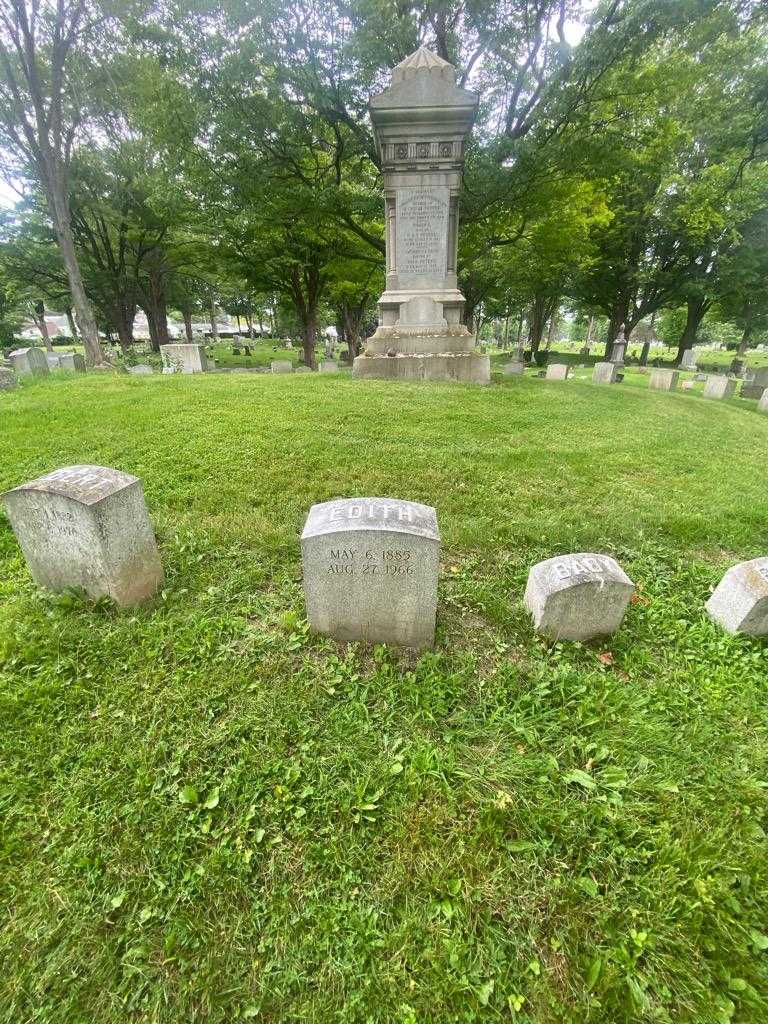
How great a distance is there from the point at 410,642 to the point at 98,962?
71.0 inches

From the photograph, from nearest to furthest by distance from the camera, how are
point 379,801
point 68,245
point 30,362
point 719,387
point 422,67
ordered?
point 379,801
point 422,67
point 68,245
point 30,362
point 719,387

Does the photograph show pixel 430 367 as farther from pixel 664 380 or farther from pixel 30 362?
pixel 30 362

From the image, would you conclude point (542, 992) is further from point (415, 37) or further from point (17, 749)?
point (415, 37)

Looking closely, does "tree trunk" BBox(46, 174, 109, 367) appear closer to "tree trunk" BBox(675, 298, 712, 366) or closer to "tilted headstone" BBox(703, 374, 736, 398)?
"tilted headstone" BBox(703, 374, 736, 398)

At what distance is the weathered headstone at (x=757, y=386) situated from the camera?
1559 cm

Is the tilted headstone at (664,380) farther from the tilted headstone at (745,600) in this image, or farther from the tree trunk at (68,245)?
the tree trunk at (68,245)

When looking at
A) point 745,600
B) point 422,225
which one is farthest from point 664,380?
point 745,600

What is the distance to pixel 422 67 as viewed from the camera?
26.8 feet

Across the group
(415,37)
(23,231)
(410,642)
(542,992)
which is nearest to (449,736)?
(410,642)

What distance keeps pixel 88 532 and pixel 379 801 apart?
2.19 meters

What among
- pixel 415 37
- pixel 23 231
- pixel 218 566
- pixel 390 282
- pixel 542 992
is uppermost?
pixel 415 37

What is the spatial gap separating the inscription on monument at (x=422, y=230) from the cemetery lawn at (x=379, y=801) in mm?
7936

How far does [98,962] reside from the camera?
1446 millimetres

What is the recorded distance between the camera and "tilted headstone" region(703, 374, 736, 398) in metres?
14.4
